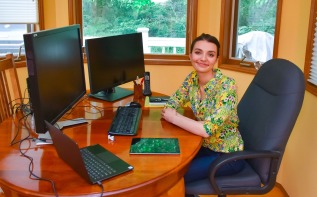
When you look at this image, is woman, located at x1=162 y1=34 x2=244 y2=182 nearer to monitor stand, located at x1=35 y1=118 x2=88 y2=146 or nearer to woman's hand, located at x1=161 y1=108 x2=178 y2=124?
woman's hand, located at x1=161 y1=108 x2=178 y2=124

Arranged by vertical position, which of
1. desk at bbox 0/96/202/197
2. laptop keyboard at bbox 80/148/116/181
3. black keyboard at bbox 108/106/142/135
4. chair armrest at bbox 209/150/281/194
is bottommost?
chair armrest at bbox 209/150/281/194

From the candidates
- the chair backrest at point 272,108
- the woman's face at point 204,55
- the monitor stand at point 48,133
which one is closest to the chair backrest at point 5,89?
the monitor stand at point 48,133

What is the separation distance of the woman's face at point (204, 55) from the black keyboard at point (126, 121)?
419 millimetres

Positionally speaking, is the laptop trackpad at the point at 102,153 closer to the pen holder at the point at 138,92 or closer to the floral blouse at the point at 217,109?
the floral blouse at the point at 217,109

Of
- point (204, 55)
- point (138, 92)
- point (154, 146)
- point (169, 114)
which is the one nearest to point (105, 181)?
point (154, 146)

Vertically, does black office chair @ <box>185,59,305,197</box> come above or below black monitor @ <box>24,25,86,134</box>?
below

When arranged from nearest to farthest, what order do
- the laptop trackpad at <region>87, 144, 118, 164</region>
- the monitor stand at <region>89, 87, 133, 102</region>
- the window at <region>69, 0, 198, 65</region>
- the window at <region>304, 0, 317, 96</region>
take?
the laptop trackpad at <region>87, 144, 118, 164</region> < the window at <region>304, 0, 317, 96</region> < the monitor stand at <region>89, 87, 133, 102</region> < the window at <region>69, 0, 198, 65</region>

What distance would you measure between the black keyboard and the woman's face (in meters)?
0.42

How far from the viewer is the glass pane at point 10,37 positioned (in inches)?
118

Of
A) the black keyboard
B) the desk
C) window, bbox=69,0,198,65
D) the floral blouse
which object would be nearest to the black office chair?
the floral blouse

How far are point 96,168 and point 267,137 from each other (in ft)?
2.85

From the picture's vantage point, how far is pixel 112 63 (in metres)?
2.18

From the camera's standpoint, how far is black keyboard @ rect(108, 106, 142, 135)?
1.50 meters

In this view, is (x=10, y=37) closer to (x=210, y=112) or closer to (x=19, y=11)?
(x=19, y=11)
